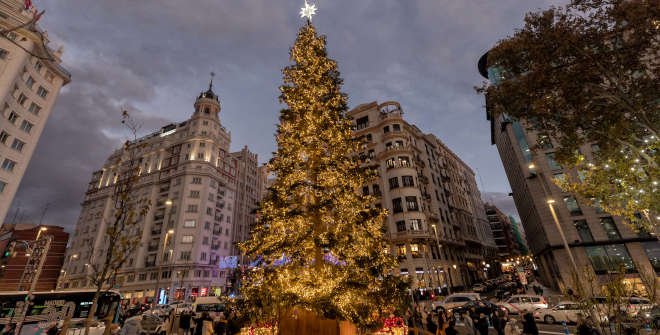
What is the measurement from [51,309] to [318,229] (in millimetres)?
23649

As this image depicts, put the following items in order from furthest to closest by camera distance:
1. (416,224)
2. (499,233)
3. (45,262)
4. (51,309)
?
(499,233), (45,262), (416,224), (51,309)

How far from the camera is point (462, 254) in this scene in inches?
2392

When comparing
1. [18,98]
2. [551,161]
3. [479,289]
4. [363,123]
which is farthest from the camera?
[363,123]

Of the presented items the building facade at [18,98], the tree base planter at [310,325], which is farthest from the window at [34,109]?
the tree base planter at [310,325]

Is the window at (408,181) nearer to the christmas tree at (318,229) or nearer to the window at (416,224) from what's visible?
the window at (416,224)

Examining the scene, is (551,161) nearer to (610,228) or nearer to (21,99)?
(610,228)

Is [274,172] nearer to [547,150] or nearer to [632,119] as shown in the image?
[632,119]

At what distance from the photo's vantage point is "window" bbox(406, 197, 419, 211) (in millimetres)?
47312

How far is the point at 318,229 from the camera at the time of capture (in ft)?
41.2

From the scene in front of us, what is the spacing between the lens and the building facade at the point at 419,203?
4547 cm

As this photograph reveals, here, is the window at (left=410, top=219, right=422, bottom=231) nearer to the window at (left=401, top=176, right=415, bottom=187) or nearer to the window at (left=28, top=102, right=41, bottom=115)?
the window at (left=401, top=176, right=415, bottom=187)

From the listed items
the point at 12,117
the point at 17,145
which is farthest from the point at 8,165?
the point at 12,117

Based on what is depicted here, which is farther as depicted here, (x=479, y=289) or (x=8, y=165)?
(x=479, y=289)

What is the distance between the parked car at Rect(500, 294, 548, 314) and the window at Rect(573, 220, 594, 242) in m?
19.1
